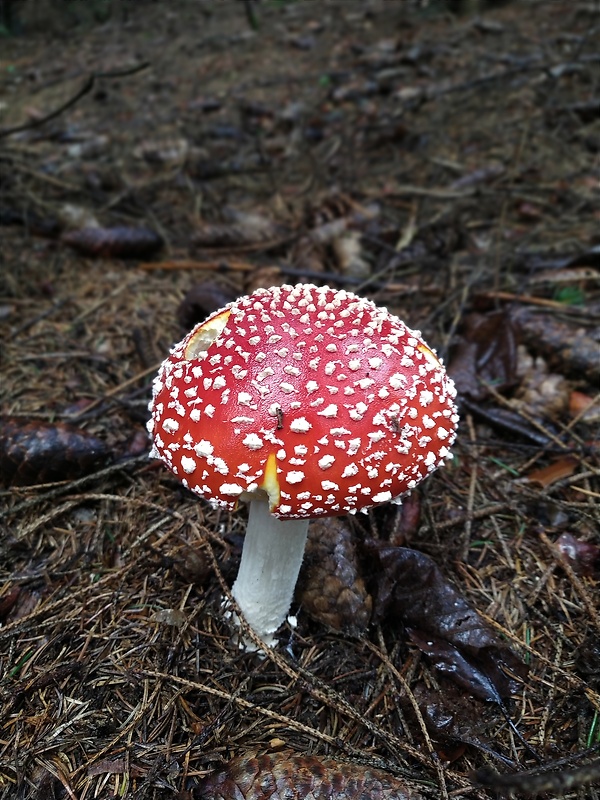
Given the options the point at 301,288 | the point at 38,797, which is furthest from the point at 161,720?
the point at 301,288

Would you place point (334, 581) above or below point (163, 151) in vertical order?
below

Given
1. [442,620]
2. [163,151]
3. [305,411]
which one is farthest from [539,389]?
[163,151]

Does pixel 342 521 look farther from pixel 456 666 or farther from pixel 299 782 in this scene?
pixel 299 782

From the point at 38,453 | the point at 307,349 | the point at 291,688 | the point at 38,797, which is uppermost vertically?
the point at 307,349

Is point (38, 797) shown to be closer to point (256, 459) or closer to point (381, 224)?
point (256, 459)

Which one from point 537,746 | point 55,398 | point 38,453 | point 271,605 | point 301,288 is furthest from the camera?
point 55,398
